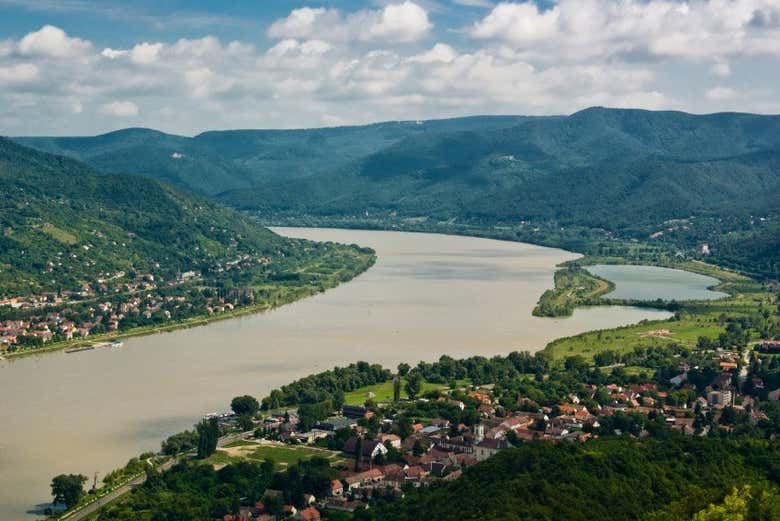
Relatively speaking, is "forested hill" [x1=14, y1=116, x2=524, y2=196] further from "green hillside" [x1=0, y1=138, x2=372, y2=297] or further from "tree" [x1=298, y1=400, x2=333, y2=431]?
"tree" [x1=298, y1=400, x2=333, y2=431]

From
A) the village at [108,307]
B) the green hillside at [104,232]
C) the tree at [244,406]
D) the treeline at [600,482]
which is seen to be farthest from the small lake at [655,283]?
the treeline at [600,482]

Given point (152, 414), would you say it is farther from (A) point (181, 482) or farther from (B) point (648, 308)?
(B) point (648, 308)

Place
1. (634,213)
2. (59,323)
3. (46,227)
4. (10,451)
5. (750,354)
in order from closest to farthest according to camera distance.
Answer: (10,451), (750,354), (59,323), (46,227), (634,213)

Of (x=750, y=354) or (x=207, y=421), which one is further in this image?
(x=750, y=354)

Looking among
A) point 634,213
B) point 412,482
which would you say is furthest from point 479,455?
point 634,213

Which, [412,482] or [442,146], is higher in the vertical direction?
[442,146]

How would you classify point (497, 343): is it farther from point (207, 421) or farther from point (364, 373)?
point (207, 421)

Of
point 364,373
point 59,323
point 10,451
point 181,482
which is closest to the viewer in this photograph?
point 181,482

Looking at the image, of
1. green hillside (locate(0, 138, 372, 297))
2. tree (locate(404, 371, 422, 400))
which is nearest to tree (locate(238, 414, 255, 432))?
tree (locate(404, 371, 422, 400))
